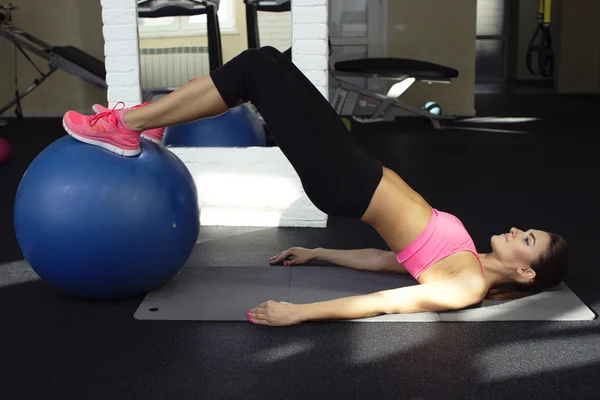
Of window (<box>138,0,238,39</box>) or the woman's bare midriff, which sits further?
window (<box>138,0,238,39</box>)

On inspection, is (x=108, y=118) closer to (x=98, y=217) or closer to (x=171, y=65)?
(x=98, y=217)

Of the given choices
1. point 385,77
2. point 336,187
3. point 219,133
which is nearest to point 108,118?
point 336,187

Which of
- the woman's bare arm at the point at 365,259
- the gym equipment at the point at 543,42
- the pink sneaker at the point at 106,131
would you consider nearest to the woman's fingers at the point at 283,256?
the woman's bare arm at the point at 365,259

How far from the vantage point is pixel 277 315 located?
233 cm

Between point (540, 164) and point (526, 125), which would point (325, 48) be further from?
point (526, 125)

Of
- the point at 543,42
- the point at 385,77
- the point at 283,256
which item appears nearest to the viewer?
the point at 283,256

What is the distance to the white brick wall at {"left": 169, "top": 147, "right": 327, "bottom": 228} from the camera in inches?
146

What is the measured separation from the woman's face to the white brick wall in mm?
1330

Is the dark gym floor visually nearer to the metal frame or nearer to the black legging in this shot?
the black legging

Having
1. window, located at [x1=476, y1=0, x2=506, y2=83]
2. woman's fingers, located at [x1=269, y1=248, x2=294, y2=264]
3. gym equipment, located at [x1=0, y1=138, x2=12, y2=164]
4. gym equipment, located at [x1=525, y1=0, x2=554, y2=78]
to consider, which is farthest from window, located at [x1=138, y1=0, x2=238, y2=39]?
window, located at [x1=476, y1=0, x2=506, y2=83]

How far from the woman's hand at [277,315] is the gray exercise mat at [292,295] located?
0.22 feet

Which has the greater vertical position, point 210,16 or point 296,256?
point 210,16

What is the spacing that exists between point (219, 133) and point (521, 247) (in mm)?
1784

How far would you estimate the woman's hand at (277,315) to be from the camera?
233 cm
